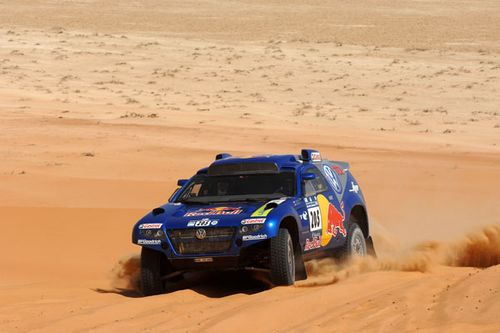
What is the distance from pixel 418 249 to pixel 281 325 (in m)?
4.71

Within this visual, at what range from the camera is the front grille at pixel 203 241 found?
12.0 meters

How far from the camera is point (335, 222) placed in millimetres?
13461

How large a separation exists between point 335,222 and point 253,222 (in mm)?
1848

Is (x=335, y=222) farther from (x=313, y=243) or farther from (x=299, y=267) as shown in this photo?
(x=299, y=267)

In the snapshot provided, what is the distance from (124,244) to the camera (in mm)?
17078

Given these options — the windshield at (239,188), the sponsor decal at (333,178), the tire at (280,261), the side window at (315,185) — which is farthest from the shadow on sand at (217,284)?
the sponsor decal at (333,178)

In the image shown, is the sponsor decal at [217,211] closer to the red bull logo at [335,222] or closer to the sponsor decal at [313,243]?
the sponsor decal at [313,243]

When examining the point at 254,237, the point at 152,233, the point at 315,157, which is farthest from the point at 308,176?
the point at 152,233

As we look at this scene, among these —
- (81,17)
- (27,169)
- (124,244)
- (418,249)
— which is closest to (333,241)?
(418,249)

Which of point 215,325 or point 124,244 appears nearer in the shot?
point 215,325

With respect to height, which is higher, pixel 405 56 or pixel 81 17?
pixel 81 17

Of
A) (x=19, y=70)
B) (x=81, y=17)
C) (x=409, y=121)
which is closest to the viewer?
(x=409, y=121)

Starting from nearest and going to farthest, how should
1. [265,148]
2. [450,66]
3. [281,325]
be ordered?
[281,325]
[265,148]
[450,66]

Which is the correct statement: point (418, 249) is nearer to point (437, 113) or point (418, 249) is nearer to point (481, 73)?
point (437, 113)
